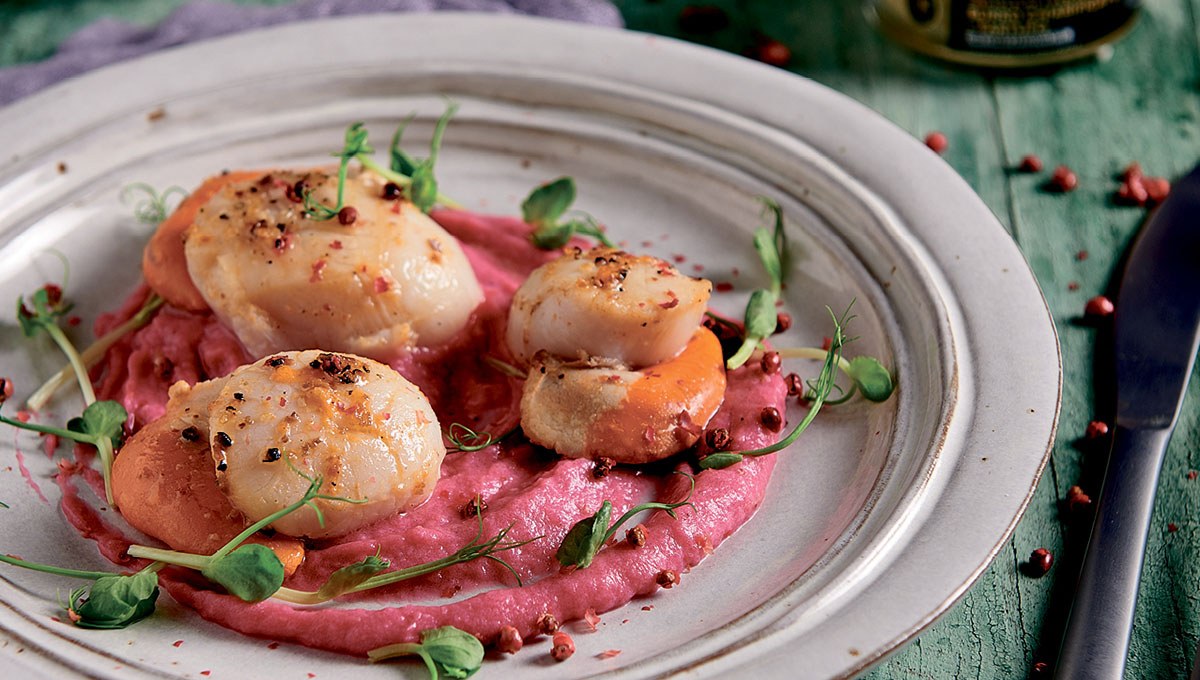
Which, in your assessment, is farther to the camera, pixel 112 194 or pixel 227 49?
pixel 227 49

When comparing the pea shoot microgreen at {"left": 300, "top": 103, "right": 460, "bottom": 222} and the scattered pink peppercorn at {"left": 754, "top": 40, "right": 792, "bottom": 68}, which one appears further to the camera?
the scattered pink peppercorn at {"left": 754, "top": 40, "right": 792, "bottom": 68}

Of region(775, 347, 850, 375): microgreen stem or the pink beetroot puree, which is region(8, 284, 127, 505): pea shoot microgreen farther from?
region(775, 347, 850, 375): microgreen stem

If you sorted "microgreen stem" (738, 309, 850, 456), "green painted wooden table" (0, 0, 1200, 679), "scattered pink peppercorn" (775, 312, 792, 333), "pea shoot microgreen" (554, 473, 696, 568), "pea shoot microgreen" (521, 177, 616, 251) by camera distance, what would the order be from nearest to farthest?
"pea shoot microgreen" (554, 473, 696, 568)
"green painted wooden table" (0, 0, 1200, 679)
"microgreen stem" (738, 309, 850, 456)
"scattered pink peppercorn" (775, 312, 792, 333)
"pea shoot microgreen" (521, 177, 616, 251)

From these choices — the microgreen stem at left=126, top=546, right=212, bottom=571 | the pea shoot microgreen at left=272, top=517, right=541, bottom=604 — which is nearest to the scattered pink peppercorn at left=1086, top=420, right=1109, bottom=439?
the pea shoot microgreen at left=272, top=517, right=541, bottom=604

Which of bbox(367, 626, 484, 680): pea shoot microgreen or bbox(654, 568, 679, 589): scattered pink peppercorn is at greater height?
bbox(367, 626, 484, 680): pea shoot microgreen

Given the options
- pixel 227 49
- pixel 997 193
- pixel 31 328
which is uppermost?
pixel 227 49

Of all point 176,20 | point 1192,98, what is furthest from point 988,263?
point 176,20

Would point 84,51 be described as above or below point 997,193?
above

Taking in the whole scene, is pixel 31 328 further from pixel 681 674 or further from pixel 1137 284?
pixel 1137 284
